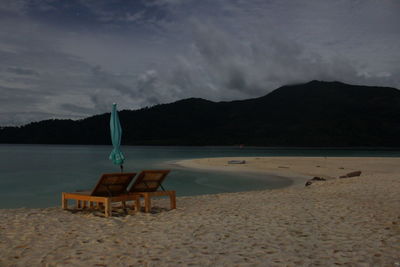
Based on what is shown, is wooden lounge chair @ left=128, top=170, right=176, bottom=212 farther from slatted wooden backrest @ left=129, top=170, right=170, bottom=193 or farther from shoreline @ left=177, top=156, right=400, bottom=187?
shoreline @ left=177, top=156, right=400, bottom=187

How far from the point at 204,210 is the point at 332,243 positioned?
397 centimetres

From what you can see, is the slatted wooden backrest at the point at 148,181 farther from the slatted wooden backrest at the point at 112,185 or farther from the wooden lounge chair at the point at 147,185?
the slatted wooden backrest at the point at 112,185

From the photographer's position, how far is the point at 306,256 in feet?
17.2

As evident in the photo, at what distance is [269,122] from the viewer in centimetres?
16188

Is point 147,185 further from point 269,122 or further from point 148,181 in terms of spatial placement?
point 269,122

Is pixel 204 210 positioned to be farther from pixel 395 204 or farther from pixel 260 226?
pixel 395 204

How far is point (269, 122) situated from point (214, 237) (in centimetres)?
15822

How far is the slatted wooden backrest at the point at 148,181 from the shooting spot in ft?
31.0

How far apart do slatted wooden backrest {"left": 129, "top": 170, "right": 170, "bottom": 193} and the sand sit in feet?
2.06

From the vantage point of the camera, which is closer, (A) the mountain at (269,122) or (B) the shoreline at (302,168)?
(B) the shoreline at (302,168)

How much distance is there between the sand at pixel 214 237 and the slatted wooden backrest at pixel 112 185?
1.91 ft

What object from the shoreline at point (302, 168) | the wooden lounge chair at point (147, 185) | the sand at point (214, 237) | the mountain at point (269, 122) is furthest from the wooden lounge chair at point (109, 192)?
the mountain at point (269, 122)

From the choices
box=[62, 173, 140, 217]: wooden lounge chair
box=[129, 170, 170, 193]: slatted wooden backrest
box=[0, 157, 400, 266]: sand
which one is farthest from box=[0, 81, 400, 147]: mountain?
box=[62, 173, 140, 217]: wooden lounge chair

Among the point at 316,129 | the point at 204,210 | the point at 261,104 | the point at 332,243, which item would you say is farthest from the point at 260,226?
the point at 261,104
